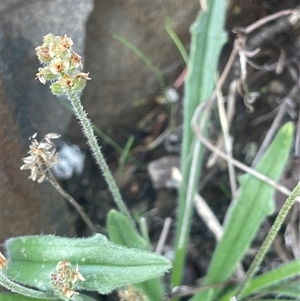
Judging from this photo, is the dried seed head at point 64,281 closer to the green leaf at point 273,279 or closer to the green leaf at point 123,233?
the green leaf at point 123,233

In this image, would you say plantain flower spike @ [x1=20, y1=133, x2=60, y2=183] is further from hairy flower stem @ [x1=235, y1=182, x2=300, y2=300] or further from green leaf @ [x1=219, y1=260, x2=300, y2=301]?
green leaf @ [x1=219, y1=260, x2=300, y2=301]

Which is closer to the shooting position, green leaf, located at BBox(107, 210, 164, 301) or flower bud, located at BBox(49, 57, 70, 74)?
flower bud, located at BBox(49, 57, 70, 74)

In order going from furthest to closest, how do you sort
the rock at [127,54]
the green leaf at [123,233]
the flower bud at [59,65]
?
1. the rock at [127,54]
2. the green leaf at [123,233]
3. the flower bud at [59,65]

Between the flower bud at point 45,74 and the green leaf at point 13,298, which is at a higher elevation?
the flower bud at point 45,74

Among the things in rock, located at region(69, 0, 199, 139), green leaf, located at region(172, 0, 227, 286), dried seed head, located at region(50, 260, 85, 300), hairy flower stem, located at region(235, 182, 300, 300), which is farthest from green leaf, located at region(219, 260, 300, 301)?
rock, located at region(69, 0, 199, 139)

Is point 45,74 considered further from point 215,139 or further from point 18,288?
point 215,139

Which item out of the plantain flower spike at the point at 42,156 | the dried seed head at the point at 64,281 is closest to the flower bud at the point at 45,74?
the plantain flower spike at the point at 42,156

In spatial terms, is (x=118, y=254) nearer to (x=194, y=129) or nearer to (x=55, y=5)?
(x=194, y=129)
